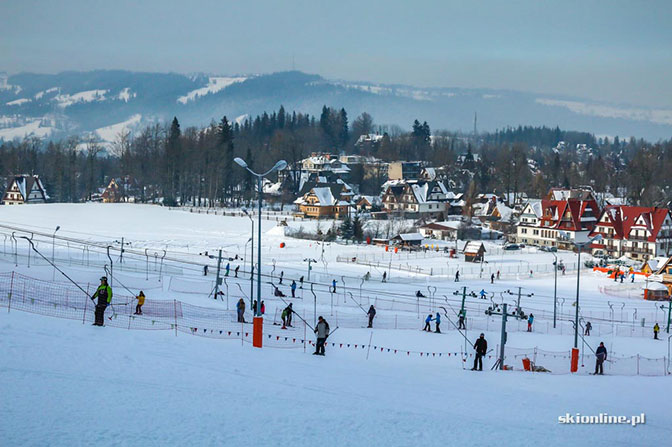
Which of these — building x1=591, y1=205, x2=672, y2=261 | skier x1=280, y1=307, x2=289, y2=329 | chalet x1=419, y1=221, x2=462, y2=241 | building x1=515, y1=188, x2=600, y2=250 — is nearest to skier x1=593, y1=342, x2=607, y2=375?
skier x1=280, y1=307, x2=289, y2=329

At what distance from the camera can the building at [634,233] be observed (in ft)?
207

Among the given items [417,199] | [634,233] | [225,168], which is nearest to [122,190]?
[225,168]

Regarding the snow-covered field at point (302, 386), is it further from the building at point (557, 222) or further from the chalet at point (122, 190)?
the chalet at point (122, 190)

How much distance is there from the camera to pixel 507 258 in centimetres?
5531

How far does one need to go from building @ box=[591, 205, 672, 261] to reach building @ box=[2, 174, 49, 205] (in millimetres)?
61664

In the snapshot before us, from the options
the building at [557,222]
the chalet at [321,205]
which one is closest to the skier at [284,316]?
the building at [557,222]

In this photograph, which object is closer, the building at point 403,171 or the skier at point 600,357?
the skier at point 600,357

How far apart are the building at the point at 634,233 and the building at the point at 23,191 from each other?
202 ft

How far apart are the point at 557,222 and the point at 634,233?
713 centimetres

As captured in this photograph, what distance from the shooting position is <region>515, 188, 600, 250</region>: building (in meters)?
67.9

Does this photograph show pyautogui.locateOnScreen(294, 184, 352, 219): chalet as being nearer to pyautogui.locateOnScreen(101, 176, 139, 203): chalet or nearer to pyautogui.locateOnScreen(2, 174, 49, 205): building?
pyautogui.locateOnScreen(101, 176, 139, 203): chalet

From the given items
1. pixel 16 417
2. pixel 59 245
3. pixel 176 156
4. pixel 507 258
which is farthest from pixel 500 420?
pixel 176 156

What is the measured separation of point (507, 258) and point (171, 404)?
4630cm

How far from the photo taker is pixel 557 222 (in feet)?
226
